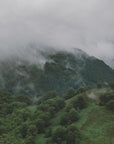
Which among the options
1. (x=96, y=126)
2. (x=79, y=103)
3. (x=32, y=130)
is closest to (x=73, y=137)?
(x=96, y=126)

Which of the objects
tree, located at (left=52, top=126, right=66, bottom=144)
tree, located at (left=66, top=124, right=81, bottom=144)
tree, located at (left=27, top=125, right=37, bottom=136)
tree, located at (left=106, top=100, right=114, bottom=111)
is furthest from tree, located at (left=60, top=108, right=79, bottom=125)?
tree, located at (left=106, top=100, right=114, bottom=111)

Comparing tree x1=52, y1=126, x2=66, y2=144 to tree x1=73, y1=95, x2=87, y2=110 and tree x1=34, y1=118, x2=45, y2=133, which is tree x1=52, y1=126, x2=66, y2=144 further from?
tree x1=73, y1=95, x2=87, y2=110

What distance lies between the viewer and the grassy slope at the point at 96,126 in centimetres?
3366

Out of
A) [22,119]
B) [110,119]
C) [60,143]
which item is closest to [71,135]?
[60,143]

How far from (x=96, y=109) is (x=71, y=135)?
71.7 feet

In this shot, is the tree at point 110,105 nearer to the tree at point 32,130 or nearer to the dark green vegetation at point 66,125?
the dark green vegetation at point 66,125

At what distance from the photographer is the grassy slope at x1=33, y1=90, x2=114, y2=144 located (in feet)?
110

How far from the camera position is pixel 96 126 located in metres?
40.5

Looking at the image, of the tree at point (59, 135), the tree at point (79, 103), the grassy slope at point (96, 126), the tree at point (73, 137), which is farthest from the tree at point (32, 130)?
the tree at point (79, 103)

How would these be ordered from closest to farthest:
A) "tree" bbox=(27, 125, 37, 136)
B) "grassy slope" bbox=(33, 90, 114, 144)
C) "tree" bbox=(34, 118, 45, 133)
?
"grassy slope" bbox=(33, 90, 114, 144) < "tree" bbox=(27, 125, 37, 136) < "tree" bbox=(34, 118, 45, 133)

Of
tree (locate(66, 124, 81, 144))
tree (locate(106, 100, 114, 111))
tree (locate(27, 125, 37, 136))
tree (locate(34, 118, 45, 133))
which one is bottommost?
tree (locate(66, 124, 81, 144))

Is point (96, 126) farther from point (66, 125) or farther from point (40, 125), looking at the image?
point (40, 125)

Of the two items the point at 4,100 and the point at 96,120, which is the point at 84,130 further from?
the point at 4,100

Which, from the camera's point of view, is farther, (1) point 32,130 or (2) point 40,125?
(2) point 40,125
